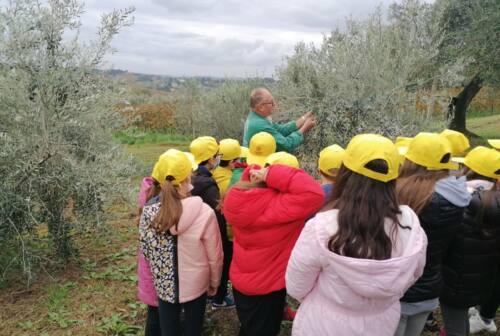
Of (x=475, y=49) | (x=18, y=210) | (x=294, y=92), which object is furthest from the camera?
(x=475, y=49)

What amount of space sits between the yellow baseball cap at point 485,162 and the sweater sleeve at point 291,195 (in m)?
1.36

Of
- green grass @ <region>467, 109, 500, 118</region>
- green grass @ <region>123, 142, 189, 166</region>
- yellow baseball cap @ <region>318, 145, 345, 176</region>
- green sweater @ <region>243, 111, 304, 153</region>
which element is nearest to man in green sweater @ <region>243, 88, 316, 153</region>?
green sweater @ <region>243, 111, 304, 153</region>

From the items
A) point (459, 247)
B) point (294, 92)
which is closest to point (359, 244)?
point (459, 247)

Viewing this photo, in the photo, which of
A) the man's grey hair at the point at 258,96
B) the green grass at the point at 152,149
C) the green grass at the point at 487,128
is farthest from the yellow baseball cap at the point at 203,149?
the green grass at the point at 487,128

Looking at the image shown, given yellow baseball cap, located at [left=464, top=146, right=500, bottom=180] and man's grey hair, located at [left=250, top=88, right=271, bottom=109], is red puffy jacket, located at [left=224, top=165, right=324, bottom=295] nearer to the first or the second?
yellow baseball cap, located at [left=464, top=146, right=500, bottom=180]

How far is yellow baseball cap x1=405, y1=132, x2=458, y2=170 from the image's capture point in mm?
2469

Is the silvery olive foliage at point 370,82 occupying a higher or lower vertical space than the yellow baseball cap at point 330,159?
higher

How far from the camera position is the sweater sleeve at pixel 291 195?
2367 millimetres

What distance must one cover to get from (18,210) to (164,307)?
85.9 inches

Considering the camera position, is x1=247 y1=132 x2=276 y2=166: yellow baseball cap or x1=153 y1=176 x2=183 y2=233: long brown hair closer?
x1=153 y1=176 x2=183 y2=233: long brown hair

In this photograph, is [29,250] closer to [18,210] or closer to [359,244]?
[18,210]

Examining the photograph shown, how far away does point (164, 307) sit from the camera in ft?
9.58

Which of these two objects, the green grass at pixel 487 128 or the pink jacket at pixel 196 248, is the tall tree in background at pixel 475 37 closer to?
the green grass at pixel 487 128

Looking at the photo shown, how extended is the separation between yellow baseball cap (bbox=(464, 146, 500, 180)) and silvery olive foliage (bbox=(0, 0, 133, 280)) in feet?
10.7
